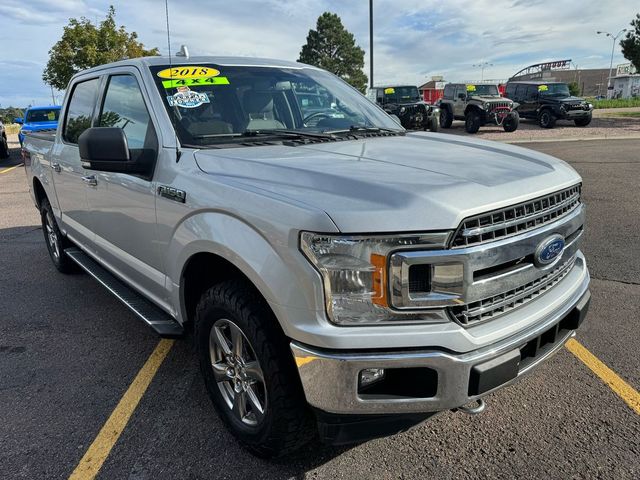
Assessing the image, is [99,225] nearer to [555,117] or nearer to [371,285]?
[371,285]

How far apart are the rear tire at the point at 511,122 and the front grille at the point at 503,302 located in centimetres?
1939

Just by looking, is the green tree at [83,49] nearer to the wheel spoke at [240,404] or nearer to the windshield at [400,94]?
the windshield at [400,94]

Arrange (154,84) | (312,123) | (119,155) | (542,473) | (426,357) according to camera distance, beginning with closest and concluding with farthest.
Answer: (426,357)
(542,473)
(119,155)
(154,84)
(312,123)

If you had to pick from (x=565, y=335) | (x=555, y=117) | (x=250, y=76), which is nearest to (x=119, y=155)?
(x=250, y=76)

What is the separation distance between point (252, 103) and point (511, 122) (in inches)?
755

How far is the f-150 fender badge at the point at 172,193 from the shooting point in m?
2.49

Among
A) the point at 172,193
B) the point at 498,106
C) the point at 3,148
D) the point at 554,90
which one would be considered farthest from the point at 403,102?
the point at 172,193

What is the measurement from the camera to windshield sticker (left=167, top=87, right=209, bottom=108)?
9.43ft

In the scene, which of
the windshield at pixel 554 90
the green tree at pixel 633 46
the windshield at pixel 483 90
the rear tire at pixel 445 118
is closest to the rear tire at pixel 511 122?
the windshield at pixel 483 90

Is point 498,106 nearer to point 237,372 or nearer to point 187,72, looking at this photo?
point 187,72

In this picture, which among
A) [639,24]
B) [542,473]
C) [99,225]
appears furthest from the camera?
[639,24]

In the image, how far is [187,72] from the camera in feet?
10.0

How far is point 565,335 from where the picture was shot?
7.90ft

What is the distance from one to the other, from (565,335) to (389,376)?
1.04 meters
